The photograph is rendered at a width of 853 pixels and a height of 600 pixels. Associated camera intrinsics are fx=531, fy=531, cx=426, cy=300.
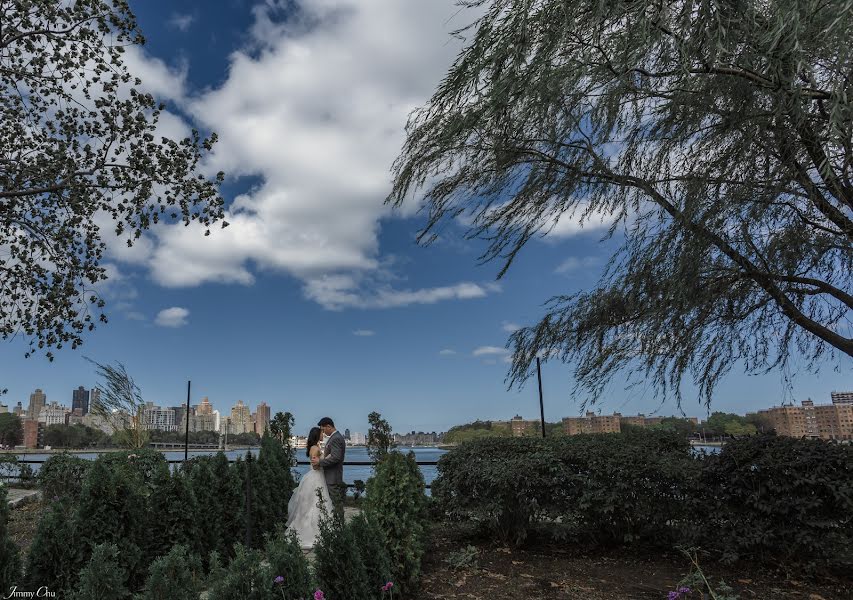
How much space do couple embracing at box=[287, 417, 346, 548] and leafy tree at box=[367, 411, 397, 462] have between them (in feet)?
5.45

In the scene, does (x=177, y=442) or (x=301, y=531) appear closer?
(x=301, y=531)

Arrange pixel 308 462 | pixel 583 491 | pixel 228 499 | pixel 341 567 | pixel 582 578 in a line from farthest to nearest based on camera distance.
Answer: pixel 308 462 → pixel 228 499 → pixel 583 491 → pixel 582 578 → pixel 341 567

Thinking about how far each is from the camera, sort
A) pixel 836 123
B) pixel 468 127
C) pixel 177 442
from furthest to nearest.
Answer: pixel 177 442 → pixel 468 127 → pixel 836 123

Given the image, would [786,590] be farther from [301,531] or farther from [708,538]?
[301,531]

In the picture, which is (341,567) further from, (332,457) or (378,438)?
(332,457)

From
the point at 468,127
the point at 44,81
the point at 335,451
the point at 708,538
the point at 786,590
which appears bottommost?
the point at 786,590

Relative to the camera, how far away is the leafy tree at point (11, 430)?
36.1 meters

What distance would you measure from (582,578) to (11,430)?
47.4 metres

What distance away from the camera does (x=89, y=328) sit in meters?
8.41

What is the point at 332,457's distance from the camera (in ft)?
21.9

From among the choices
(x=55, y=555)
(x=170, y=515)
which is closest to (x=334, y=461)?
(x=170, y=515)

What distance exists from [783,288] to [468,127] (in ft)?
12.7

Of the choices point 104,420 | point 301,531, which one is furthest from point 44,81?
point 301,531

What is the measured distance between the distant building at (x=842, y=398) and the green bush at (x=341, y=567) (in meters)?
5.94
